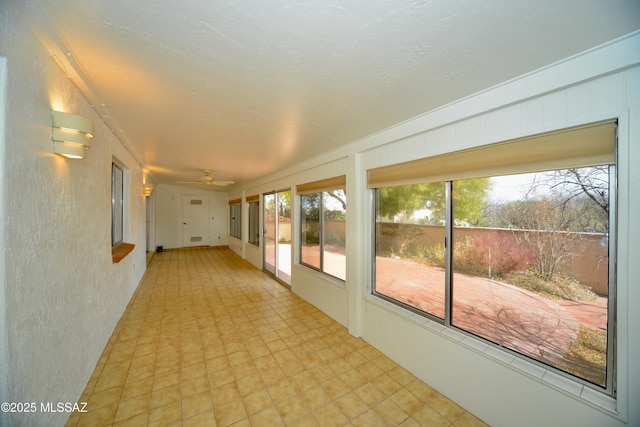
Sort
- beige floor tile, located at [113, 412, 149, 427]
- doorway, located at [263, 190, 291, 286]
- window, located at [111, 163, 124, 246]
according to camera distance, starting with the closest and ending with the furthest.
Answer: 1. beige floor tile, located at [113, 412, 149, 427]
2. window, located at [111, 163, 124, 246]
3. doorway, located at [263, 190, 291, 286]

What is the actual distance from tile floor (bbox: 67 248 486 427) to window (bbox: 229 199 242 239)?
4350 millimetres

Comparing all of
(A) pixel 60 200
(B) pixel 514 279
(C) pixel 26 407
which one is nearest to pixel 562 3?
(B) pixel 514 279

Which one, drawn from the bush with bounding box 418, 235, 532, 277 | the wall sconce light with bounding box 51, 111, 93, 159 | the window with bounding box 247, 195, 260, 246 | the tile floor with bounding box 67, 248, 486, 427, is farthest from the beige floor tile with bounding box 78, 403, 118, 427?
the window with bounding box 247, 195, 260, 246

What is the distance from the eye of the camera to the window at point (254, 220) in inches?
249

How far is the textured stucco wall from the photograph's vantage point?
3.43ft

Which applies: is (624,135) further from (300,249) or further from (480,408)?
(300,249)

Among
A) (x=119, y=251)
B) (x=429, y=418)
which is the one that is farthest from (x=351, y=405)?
(x=119, y=251)

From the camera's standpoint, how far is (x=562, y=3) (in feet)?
2.96

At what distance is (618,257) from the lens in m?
A: 1.15

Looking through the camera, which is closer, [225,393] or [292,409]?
[292,409]

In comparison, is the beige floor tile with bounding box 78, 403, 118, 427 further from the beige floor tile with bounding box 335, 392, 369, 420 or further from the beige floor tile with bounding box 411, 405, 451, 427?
the beige floor tile with bounding box 411, 405, 451, 427

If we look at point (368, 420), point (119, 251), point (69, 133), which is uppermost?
point (69, 133)

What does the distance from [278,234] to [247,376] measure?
3288 millimetres

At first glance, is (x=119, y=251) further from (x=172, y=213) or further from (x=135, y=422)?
(x=172, y=213)
